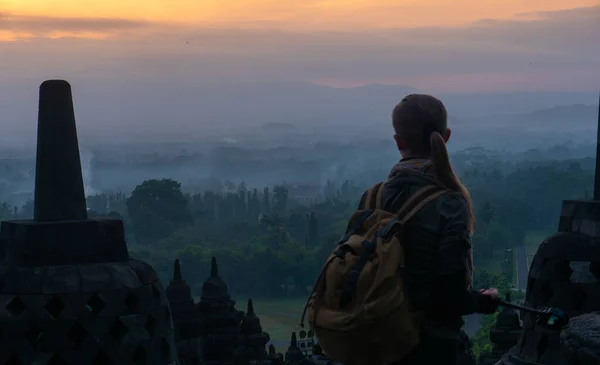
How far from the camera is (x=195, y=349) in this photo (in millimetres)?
19078

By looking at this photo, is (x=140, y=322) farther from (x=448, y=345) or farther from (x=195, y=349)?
(x=195, y=349)


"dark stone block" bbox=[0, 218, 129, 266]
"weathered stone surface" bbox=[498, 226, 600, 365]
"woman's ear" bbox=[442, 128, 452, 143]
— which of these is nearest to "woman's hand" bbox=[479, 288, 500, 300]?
"woman's ear" bbox=[442, 128, 452, 143]

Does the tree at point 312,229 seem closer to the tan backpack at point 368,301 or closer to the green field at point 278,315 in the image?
the green field at point 278,315

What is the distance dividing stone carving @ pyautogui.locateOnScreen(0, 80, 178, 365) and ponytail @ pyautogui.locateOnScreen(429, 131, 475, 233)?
4055 millimetres

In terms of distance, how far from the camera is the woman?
7492mm

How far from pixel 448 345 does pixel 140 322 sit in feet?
13.0

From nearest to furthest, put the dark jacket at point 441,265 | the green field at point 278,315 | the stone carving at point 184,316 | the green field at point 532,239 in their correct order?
the dark jacket at point 441,265 → the stone carving at point 184,316 → the green field at point 278,315 → the green field at point 532,239

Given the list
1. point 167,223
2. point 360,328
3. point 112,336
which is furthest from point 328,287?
point 167,223

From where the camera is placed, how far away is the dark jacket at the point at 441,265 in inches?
294

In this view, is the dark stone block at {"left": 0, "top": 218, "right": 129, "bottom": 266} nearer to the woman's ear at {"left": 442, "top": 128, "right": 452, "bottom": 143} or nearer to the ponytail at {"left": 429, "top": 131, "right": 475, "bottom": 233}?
the woman's ear at {"left": 442, "top": 128, "right": 452, "bottom": 143}

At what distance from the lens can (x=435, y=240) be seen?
7.57m

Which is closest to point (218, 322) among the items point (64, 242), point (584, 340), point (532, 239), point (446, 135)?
point (64, 242)

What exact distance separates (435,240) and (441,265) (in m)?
0.17

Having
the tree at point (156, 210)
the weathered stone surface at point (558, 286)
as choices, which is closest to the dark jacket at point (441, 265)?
the weathered stone surface at point (558, 286)
